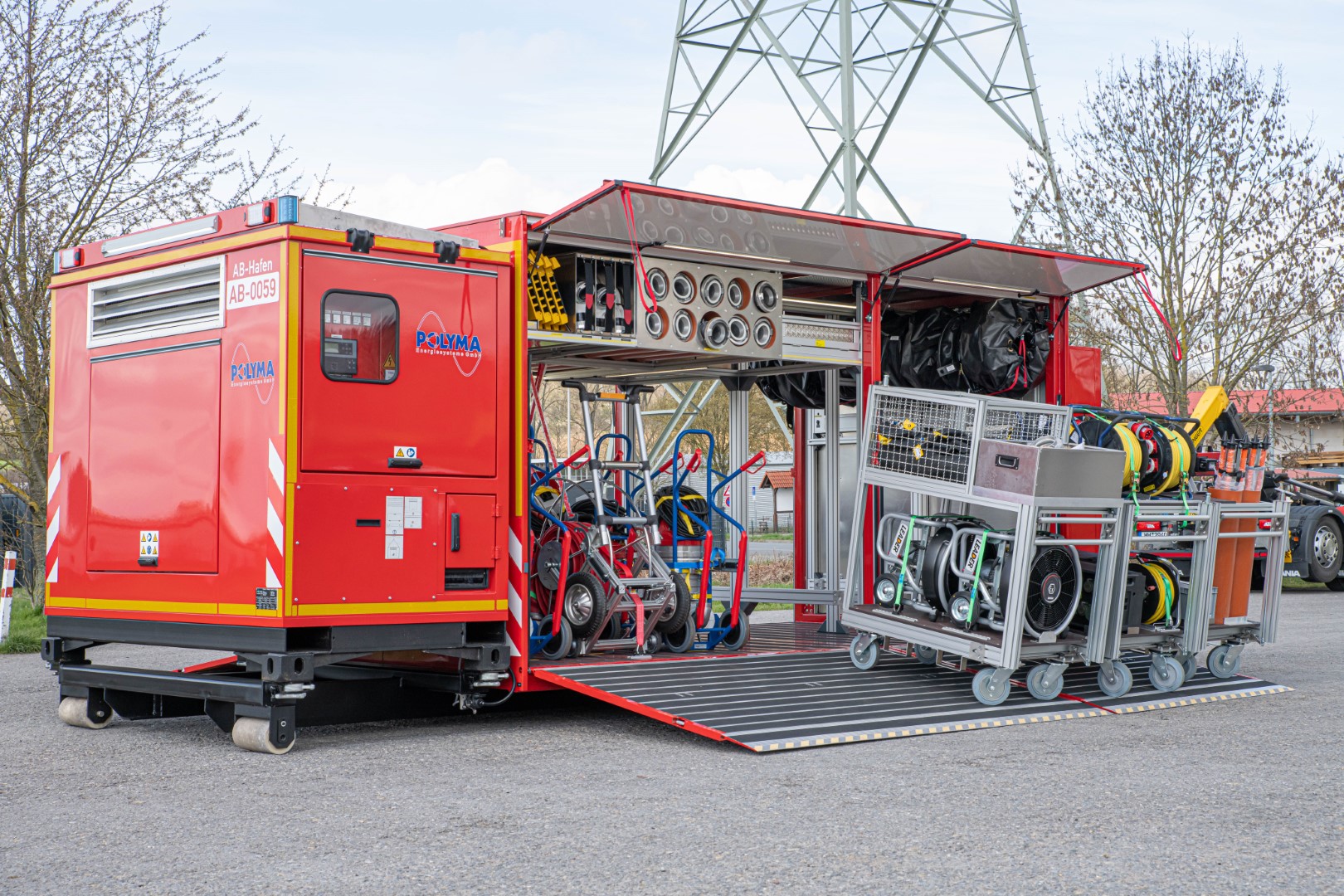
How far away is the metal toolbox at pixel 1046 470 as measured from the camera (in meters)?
7.96

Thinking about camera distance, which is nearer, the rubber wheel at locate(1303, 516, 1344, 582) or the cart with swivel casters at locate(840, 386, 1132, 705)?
the cart with swivel casters at locate(840, 386, 1132, 705)

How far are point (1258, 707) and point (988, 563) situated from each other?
6.28 ft

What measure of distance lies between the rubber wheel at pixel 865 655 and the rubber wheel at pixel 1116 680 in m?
1.39

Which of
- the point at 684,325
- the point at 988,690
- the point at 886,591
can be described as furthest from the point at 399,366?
the point at 988,690

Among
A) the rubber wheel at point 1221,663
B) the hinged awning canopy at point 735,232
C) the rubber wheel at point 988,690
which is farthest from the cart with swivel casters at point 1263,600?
the hinged awning canopy at point 735,232

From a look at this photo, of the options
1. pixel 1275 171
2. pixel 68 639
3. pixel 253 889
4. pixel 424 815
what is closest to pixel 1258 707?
pixel 424 815

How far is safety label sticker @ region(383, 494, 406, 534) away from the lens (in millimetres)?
7207

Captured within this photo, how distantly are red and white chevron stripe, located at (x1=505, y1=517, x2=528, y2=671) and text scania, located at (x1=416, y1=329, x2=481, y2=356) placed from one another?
1.04m

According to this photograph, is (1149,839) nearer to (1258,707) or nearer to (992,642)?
(992,642)

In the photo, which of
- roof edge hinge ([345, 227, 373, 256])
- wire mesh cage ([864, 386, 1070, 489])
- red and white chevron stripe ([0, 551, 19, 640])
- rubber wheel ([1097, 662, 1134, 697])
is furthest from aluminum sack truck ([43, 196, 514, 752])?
red and white chevron stripe ([0, 551, 19, 640])

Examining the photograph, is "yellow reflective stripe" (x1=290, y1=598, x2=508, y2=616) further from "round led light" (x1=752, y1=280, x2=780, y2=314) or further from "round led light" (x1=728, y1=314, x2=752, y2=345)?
"round led light" (x1=752, y1=280, x2=780, y2=314)

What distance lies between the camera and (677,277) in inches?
358

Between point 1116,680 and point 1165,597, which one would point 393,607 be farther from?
point 1165,597

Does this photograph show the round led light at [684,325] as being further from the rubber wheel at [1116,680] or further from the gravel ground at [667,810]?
the rubber wheel at [1116,680]
